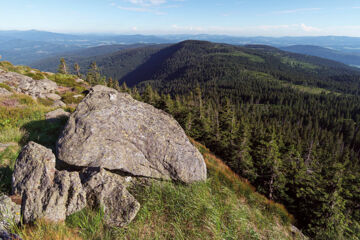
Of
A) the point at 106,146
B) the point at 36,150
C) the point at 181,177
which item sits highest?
the point at 36,150

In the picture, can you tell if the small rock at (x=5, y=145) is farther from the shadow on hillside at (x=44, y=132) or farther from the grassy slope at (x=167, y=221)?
the shadow on hillside at (x=44, y=132)

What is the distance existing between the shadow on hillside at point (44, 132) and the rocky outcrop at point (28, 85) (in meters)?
16.5

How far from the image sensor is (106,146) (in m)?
7.43

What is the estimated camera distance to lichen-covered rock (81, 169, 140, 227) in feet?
15.0

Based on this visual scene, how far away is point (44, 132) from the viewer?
9148mm

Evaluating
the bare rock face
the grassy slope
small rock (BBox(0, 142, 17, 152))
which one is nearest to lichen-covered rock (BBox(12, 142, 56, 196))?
the bare rock face

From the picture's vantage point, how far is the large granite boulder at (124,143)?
7.03 meters

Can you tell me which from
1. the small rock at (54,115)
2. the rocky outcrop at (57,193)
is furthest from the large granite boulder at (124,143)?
the small rock at (54,115)

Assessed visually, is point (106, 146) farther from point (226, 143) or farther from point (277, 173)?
point (226, 143)

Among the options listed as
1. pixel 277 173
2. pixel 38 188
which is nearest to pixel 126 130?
pixel 38 188

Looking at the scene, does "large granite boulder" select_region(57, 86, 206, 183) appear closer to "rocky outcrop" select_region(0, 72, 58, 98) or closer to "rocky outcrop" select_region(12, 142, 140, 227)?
"rocky outcrop" select_region(12, 142, 140, 227)

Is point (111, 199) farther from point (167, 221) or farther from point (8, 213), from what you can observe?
point (8, 213)

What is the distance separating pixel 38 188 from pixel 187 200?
424cm

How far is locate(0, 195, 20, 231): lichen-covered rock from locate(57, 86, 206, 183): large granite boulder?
255cm
